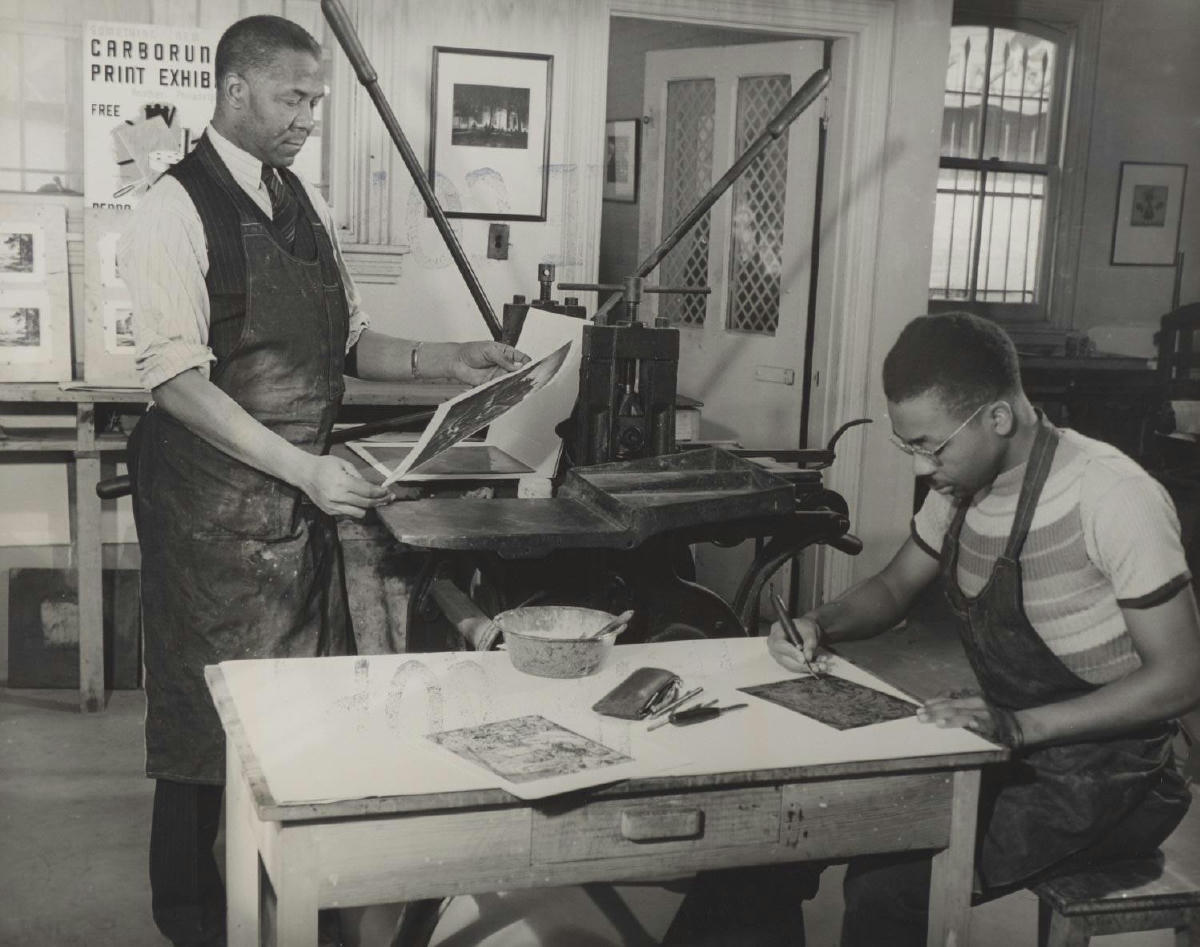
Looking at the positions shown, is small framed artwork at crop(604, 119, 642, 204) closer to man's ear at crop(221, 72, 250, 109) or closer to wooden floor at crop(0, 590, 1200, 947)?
wooden floor at crop(0, 590, 1200, 947)

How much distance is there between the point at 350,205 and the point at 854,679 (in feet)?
10.9

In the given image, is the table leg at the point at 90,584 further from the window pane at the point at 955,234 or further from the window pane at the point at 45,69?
the window pane at the point at 955,234

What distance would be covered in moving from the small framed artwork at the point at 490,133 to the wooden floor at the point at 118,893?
2.33 meters

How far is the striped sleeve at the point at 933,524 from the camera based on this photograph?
2436 mm

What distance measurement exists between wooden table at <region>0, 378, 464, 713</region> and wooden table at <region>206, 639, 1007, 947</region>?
7.99 ft

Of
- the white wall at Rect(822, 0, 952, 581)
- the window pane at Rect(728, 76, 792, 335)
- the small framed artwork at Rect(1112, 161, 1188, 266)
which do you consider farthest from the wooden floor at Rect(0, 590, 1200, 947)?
the small framed artwork at Rect(1112, 161, 1188, 266)

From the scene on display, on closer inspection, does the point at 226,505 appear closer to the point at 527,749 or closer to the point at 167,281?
the point at 167,281

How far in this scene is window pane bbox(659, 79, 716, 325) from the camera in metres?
6.26

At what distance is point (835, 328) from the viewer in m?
5.69

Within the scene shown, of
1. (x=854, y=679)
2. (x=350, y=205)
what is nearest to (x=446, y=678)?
(x=854, y=679)

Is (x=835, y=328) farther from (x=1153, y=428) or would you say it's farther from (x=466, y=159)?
(x=1153, y=428)

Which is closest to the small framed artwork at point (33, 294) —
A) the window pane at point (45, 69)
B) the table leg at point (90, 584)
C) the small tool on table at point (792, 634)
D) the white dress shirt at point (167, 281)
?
the window pane at point (45, 69)

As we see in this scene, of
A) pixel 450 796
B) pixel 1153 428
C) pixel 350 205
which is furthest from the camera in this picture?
pixel 1153 428

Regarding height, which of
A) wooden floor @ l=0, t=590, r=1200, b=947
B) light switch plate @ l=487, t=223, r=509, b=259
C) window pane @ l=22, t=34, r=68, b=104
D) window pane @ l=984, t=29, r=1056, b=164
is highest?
window pane @ l=984, t=29, r=1056, b=164
